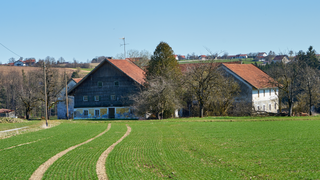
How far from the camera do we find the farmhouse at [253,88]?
2079 inches

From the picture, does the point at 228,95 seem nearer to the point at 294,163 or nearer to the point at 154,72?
the point at 154,72

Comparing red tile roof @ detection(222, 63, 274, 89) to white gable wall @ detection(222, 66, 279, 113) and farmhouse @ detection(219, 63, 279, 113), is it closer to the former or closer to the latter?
farmhouse @ detection(219, 63, 279, 113)

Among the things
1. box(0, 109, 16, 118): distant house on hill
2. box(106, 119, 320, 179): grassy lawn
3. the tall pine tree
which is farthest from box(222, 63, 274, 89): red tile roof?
box(0, 109, 16, 118): distant house on hill

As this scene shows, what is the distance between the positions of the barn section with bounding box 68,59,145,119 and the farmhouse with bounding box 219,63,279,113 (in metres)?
15.7

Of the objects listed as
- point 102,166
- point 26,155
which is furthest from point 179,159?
point 26,155

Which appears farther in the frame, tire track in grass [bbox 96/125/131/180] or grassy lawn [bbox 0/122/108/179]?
grassy lawn [bbox 0/122/108/179]

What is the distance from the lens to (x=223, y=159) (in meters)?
15.3

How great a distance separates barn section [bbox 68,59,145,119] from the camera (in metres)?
52.6

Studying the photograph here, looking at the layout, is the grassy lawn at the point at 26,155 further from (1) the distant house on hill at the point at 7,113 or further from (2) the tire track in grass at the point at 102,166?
(1) the distant house on hill at the point at 7,113

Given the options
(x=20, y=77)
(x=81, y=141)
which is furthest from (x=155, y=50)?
A: (x=20, y=77)

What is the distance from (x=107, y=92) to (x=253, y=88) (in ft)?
78.7

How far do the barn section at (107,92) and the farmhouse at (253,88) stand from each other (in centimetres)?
1572

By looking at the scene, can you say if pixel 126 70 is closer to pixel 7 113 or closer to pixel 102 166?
pixel 7 113

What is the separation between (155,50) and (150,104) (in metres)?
8.53
